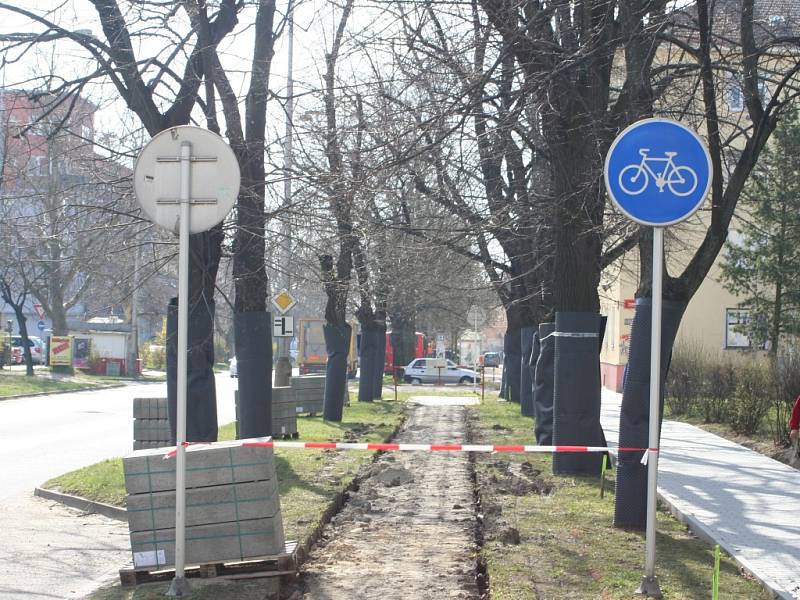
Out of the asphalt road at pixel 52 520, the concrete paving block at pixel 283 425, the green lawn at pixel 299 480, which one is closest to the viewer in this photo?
the asphalt road at pixel 52 520

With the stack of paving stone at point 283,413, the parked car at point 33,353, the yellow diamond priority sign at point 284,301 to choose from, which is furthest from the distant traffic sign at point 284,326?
the parked car at point 33,353

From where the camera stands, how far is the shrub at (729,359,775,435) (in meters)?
21.5

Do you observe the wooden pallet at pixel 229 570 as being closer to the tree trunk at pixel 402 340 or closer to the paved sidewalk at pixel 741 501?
the paved sidewalk at pixel 741 501

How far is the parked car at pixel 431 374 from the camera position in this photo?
58.6 metres

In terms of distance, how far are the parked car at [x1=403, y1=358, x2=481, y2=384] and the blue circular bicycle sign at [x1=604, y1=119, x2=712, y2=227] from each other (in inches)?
1994

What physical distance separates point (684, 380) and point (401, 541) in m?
20.3

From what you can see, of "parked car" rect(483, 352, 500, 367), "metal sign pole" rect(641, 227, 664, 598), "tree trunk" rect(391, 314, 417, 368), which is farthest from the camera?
"parked car" rect(483, 352, 500, 367)

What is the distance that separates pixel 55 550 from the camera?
9.48 m

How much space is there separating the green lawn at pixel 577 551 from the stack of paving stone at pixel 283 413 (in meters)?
5.69

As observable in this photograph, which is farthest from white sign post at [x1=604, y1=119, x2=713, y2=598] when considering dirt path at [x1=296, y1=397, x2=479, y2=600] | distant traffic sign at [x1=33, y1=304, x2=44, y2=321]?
distant traffic sign at [x1=33, y1=304, x2=44, y2=321]

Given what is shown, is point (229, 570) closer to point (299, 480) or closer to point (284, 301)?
point (299, 480)

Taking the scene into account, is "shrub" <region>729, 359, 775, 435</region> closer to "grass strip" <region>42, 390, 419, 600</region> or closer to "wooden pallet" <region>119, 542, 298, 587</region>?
"grass strip" <region>42, 390, 419, 600</region>

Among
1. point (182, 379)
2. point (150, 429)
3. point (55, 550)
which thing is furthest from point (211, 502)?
point (150, 429)

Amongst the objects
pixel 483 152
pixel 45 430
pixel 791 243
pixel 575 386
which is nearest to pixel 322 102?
pixel 483 152
